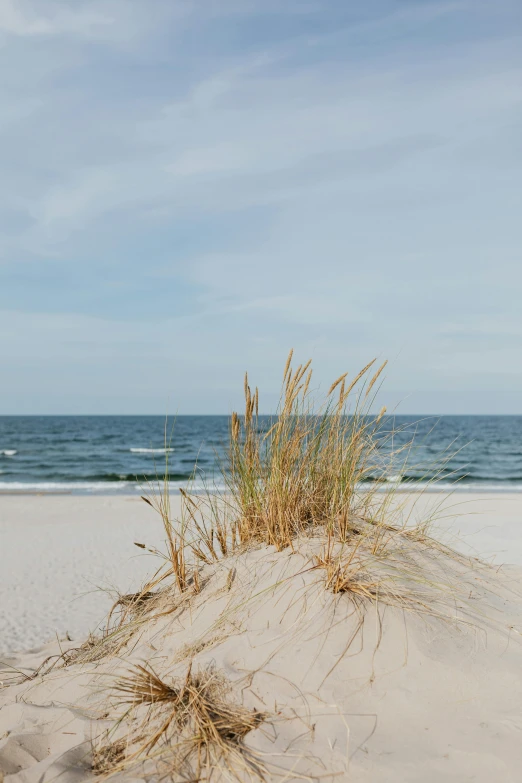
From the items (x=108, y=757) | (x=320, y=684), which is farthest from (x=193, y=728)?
(x=320, y=684)

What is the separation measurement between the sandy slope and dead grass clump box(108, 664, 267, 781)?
2.2 inches

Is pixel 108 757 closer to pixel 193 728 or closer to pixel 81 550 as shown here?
pixel 193 728

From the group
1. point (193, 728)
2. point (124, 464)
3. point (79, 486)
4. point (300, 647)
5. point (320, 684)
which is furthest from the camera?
point (124, 464)

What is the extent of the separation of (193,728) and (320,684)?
513mm

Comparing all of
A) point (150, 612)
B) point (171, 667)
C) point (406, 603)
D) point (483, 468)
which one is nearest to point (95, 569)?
point (150, 612)

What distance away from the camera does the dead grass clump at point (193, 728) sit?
194 centimetres

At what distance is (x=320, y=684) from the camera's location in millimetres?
2271

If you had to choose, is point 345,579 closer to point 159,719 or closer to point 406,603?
point 406,603

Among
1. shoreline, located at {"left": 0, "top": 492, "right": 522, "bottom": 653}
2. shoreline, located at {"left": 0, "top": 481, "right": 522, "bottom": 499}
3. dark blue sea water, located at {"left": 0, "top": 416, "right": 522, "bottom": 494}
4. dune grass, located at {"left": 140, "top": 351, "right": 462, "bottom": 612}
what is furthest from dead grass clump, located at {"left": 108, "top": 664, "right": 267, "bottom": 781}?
shoreline, located at {"left": 0, "top": 481, "right": 522, "bottom": 499}

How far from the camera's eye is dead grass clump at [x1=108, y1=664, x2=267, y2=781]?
194 centimetres

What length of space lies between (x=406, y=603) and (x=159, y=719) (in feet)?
3.87

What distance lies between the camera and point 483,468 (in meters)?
23.2

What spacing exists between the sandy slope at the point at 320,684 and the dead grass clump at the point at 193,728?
2.2 inches

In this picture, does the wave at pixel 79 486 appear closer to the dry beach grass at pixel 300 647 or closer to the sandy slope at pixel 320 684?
the dry beach grass at pixel 300 647
